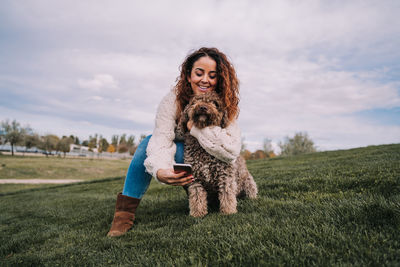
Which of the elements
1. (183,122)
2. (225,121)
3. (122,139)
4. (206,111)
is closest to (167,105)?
(183,122)

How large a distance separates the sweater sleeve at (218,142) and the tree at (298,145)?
35.4 m

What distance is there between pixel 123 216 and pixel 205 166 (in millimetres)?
1307

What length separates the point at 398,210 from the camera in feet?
6.43

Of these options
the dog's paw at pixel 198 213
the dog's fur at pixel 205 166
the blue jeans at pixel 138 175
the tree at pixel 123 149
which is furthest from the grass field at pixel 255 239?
the tree at pixel 123 149

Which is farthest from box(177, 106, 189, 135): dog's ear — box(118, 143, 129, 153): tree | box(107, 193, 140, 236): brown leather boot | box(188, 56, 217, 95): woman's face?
box(118, 143, 129, 153): tree

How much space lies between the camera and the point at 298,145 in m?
36.2

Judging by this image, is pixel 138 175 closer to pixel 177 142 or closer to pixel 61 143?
pixel 177 142

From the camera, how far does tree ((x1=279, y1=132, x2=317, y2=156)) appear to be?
3556 cm

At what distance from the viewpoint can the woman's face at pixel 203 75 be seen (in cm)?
338

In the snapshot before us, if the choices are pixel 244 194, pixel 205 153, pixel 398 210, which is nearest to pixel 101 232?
pixel 205 153

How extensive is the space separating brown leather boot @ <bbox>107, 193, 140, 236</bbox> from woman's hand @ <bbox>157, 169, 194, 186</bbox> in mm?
796

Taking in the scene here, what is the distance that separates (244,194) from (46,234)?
314 cm

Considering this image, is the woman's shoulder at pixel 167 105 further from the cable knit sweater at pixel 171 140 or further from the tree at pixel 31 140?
Result: the tree at pixel 31 140

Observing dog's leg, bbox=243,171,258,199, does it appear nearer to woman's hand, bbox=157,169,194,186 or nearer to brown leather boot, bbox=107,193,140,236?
woman's hand, bbox=157,169,194,186
